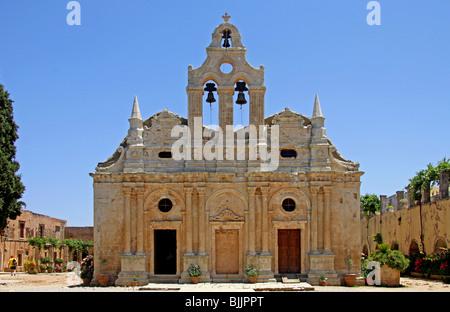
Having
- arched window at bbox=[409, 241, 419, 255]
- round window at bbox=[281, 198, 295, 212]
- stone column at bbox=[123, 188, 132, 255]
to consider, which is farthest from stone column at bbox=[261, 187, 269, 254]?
arched window at bbox=[409, 241, 419, 255]

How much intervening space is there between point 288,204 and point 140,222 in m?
7.25

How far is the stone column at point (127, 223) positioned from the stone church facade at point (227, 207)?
0.05 metres

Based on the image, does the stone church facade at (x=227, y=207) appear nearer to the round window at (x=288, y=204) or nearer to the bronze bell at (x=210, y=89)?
the round window at (x=288, y=204)

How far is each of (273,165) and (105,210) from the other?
8.50 m

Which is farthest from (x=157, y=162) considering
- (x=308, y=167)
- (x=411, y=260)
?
(x=411, y=260)

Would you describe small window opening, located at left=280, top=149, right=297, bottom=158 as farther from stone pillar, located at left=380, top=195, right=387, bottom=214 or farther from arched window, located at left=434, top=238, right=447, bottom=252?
stone pillar, located at left=380, top=195, right=387, bottom=214

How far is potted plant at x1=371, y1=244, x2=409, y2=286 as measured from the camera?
2480cm

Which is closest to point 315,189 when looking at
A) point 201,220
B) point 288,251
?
point 288,251

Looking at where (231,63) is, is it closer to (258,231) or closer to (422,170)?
(258,231)

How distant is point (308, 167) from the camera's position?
87.0 feet

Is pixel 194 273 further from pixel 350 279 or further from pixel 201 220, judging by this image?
pixel 350 279

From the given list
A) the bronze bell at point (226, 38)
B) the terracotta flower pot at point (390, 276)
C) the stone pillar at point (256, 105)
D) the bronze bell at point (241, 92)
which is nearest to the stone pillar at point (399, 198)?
the terracotta flower pot at point (390, 276)

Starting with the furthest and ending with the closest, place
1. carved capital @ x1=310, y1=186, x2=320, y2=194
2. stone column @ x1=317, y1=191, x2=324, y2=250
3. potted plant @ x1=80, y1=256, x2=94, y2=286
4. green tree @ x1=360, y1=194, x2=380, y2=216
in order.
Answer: green tree @ x1=360, y1=194, x2=380, y2=216, potted plant @ x1=80, y1=256, x2=94, y2=286, carved capital @ x1=310, y1=186, x2=320, y2=194, stone column @ x1=317, y1=191, x2=324, y2=250

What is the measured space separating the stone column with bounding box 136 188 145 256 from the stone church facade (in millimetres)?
48
